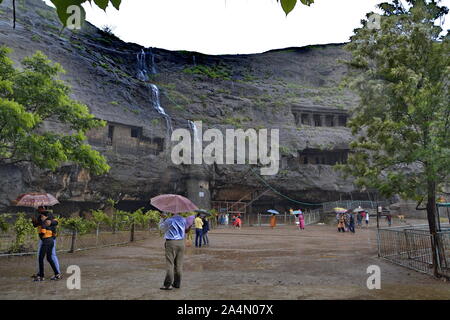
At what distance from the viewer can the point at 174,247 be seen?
666 centimetres

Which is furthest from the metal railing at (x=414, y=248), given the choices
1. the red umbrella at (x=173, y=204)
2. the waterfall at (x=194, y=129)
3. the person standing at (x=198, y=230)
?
the waterfall at (x=194, y=129)

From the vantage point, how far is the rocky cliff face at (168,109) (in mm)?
29844

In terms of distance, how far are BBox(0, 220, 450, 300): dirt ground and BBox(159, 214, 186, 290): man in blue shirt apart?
0.24m

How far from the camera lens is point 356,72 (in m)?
12.5

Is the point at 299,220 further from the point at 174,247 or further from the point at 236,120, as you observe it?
the point at 174,247

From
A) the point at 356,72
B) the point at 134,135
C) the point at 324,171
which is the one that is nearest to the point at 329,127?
the point at 324,171

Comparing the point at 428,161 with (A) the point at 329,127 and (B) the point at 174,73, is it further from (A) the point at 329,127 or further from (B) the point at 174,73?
(B) the point at 174,73

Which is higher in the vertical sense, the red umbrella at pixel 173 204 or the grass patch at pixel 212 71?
the grass patch at pixel 212 71

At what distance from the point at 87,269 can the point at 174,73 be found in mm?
36250

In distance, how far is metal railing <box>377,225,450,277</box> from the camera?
857 cm

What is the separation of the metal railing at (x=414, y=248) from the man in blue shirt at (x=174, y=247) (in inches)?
244

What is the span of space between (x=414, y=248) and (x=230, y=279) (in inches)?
229

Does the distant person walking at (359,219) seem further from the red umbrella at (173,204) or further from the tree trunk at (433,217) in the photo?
the red umbrella at (173,204)

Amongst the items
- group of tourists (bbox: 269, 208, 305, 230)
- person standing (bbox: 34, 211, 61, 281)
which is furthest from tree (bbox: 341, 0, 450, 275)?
group of tourists (bbox: 269, 208, 305, 230)
